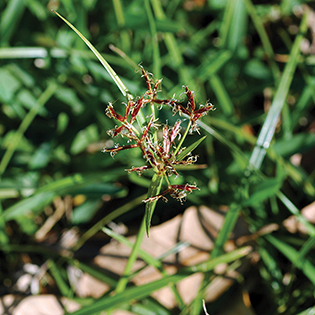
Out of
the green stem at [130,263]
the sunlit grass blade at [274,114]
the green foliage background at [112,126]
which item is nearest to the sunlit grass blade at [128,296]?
the green stem at [130,263]

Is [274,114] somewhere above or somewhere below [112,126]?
below

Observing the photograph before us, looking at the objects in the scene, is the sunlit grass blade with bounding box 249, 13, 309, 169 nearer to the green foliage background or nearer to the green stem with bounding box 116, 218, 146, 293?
the green foliage background

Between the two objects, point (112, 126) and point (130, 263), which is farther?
point (112, 126)

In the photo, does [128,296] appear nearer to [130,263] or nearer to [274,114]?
[130,263]

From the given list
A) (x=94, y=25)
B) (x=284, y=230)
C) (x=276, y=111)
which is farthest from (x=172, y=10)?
(x=284, y=230)

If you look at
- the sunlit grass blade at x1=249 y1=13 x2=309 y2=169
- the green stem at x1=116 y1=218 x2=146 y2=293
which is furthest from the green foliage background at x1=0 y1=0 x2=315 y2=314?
the green stem at x1=116 y1=218 x2=146 y2=293

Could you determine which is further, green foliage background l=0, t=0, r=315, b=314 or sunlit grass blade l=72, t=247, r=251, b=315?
green foliage background l=0, t=0, r=315, b=314

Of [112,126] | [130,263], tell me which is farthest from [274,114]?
[130,263]

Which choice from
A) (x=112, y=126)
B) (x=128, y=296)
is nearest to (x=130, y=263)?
(x=128, y=296)

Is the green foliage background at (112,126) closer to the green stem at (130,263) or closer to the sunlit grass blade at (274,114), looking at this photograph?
the sunlit grass blade at (274,114)
